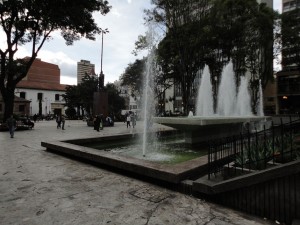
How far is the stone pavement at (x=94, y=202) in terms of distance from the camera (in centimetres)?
464

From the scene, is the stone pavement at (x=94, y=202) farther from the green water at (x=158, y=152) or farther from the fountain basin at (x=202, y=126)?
the fountain basin at (x=202, y=126)

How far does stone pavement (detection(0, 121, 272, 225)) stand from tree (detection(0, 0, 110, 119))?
795 inches

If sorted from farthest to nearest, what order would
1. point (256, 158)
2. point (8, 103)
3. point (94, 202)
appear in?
1. point (8, 103)
2. point (256, 158)
3. point (94, 202)

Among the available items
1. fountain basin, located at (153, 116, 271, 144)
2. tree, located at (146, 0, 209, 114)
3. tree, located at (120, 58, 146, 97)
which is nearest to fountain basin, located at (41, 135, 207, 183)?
fountain basin, located at (153, 116, 271, 144)

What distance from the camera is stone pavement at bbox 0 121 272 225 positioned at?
15.2 ft

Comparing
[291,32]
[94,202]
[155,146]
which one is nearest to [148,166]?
[94,202]

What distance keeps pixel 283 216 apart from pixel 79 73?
453 ft

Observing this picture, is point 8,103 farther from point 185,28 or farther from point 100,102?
point 185,28

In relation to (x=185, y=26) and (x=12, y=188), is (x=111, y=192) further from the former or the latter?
(x=185, y=26)

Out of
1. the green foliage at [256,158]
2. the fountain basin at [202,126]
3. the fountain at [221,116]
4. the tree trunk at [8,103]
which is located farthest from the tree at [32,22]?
the green foliage at [256,158]

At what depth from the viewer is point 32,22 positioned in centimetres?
2536

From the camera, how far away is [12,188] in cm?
627

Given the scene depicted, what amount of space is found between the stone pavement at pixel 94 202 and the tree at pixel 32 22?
20.2 m

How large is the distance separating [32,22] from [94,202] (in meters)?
24.5
